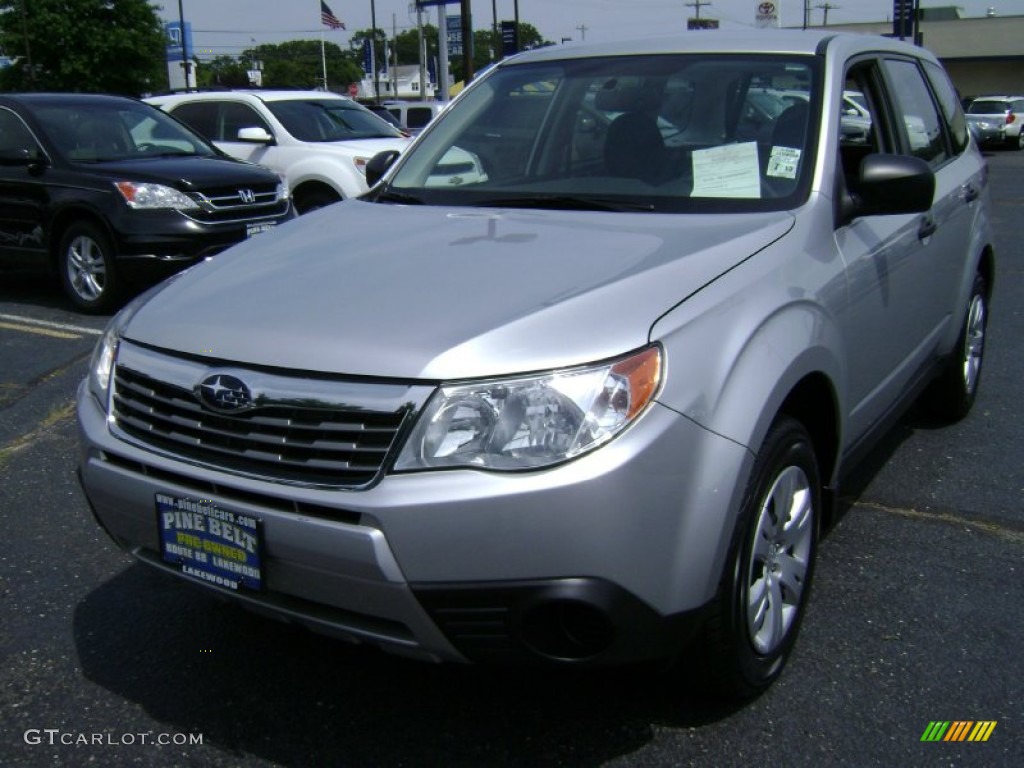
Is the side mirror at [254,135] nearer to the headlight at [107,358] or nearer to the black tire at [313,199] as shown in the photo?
the black tire at [313,199]

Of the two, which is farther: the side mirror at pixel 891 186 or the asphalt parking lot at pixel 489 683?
the side mirror at pixel 891 186

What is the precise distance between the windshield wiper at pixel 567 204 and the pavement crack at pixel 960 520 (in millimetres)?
Answer: 1682

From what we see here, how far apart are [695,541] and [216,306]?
53.4 inches

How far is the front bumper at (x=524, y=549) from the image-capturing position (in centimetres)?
229

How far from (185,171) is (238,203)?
0.45m

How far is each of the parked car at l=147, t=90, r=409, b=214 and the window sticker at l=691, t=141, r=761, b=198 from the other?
769 cm

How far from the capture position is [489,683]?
10.0 ft

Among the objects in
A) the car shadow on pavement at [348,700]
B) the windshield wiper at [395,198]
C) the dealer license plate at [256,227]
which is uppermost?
the windshield wiper at [395,198]

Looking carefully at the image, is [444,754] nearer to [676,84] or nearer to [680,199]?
[680,199]

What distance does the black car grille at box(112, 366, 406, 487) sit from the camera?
2.40 m

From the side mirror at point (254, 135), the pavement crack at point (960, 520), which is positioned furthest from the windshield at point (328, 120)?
the pavement crack at point (960, 520)

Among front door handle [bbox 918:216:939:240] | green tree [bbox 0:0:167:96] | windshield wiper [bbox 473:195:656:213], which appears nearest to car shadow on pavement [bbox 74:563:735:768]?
windshield wiper [bbox 473:195:656:213]

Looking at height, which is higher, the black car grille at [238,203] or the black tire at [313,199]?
the black car grille at [238,203]

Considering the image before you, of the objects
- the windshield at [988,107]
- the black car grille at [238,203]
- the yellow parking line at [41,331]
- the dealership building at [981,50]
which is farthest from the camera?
the dealership building at [981,50]
